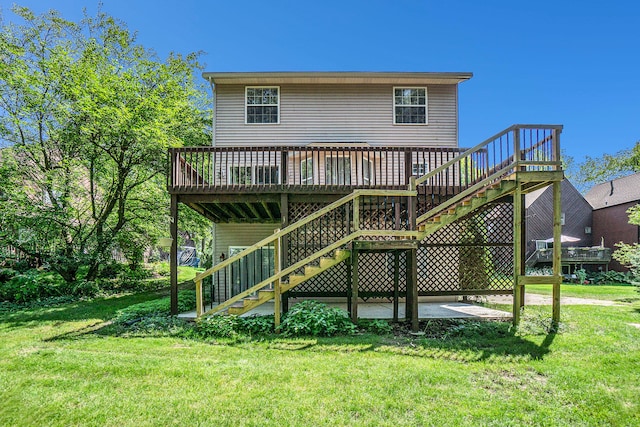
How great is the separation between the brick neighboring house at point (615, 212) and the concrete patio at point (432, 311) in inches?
690

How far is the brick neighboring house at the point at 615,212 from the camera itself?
19.7 metres

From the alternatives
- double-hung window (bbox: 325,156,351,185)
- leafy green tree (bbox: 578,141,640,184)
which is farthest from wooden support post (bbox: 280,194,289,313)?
leafy green tree (bbox: 578,141,640,184)

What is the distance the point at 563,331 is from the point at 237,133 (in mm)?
9356

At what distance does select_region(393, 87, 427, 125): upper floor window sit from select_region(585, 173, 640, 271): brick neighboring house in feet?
55.9

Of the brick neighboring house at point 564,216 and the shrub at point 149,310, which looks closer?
the shrub at point 149,310

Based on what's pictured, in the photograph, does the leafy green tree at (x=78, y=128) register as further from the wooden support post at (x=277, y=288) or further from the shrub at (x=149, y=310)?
the wooden support post at (x=277, y=288)

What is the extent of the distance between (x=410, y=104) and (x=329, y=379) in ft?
29.7

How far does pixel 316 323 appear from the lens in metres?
5.91

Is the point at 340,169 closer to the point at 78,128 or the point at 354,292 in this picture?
the point at 354,292

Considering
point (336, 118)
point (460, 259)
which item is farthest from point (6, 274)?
point (460, 259)

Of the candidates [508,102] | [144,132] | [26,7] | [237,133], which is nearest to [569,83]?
[508,102]

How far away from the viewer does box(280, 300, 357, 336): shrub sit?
19.2ft

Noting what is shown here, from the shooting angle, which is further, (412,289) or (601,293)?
(601,293)

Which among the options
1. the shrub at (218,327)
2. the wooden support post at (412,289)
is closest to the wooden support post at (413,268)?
the wooden support post at (412,289)
